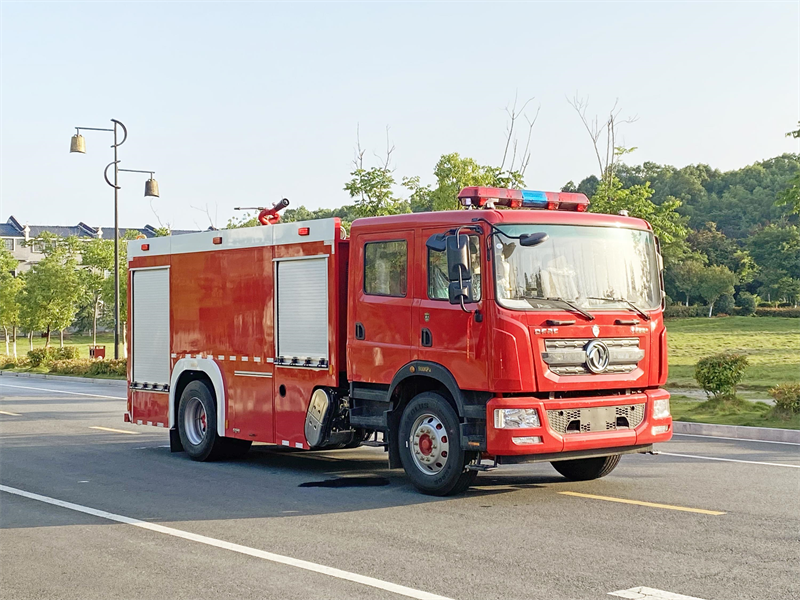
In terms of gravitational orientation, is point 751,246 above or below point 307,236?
above

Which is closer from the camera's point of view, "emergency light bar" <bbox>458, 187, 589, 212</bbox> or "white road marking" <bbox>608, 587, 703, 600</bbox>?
"white road marking" <bbox>608, 587, 703, 600</bbox>

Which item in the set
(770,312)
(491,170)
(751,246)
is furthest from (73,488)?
(751,246)

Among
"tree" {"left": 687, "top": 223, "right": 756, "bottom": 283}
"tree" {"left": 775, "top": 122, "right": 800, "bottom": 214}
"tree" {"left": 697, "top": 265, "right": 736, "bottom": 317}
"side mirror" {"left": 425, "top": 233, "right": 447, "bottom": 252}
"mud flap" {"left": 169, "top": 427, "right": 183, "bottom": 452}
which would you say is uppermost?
"tree" {"left": 687, "top": 223, "right": 756, "bottom": 283}

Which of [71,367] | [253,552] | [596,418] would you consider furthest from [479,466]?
[71,367]

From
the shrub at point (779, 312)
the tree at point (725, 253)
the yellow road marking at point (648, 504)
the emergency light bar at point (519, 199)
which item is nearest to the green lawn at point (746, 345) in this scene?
the shrub at point (779, 312)

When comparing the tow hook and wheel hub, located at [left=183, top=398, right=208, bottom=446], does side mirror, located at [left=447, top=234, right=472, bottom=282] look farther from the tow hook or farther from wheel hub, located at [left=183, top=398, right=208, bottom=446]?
wheel hub, located at [left=183, top=398, right=208, bottom=446]

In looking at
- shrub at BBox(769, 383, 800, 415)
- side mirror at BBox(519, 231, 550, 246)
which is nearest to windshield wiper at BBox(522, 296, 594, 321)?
side mirror at BBox(519, 231, 550, 246)

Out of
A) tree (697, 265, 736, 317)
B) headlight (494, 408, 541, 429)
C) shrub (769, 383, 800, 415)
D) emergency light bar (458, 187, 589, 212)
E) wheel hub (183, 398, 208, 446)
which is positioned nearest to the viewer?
headlight (494, 408, 541, 429)

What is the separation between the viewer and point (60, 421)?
18281mm

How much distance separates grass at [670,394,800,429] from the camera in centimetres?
1608

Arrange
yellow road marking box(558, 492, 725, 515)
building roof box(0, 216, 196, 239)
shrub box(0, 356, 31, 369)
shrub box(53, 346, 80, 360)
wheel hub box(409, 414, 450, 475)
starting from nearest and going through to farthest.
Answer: yellow road marking box(558, 492, 725, 515) < wheel hub box(409, 414, 450, 475) < shrub box(53, 346, 80, 360) < shrub box(0, 356, 31, 369) < building roof box(0, 216, 196, 239)

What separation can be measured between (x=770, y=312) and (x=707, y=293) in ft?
19.4

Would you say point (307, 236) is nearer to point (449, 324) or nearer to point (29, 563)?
point (449, 324)

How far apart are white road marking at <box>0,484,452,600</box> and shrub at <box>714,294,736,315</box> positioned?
3270 inches
